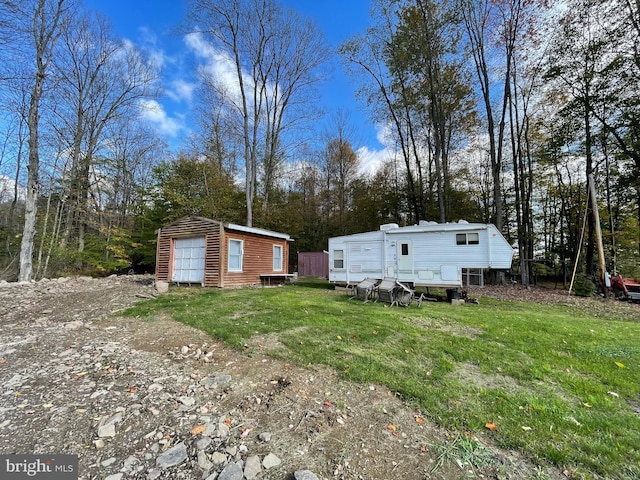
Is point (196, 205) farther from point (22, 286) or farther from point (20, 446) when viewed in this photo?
point (20, 446)

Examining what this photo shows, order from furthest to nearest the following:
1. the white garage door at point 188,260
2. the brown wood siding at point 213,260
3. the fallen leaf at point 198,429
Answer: the white garage door at point 188,260
the brown wood siding at point 213,260
the fallen leaf at point 198,429

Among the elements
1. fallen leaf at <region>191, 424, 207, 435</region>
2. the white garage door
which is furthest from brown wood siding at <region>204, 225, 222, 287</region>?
fallen leaf at <region>191, 424, 207, 435</region>

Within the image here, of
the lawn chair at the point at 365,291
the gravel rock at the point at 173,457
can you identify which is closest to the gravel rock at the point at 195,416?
the gravel rock at the point at 173,457

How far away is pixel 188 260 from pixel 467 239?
36.0ft

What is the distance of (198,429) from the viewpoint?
2207 millimetres

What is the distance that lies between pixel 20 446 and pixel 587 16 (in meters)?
20.4

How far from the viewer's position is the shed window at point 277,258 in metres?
13.8

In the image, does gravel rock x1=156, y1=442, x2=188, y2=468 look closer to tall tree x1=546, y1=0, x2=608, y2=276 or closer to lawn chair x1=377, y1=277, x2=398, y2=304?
lawn chair x1=377, y1=277, x2=398, y2=304

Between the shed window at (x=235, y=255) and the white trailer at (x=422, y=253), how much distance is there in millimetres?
4086

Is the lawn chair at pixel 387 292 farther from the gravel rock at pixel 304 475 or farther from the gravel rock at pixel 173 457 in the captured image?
the gravel rock at pixel 173 457

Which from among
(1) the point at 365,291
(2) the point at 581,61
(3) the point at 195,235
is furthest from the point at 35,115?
(2) the point at 581,61

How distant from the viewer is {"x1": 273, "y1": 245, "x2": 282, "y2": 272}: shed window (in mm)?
13750

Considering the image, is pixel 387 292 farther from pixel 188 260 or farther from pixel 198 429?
pixel 188 260

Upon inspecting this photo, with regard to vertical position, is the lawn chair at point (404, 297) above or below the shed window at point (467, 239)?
below
